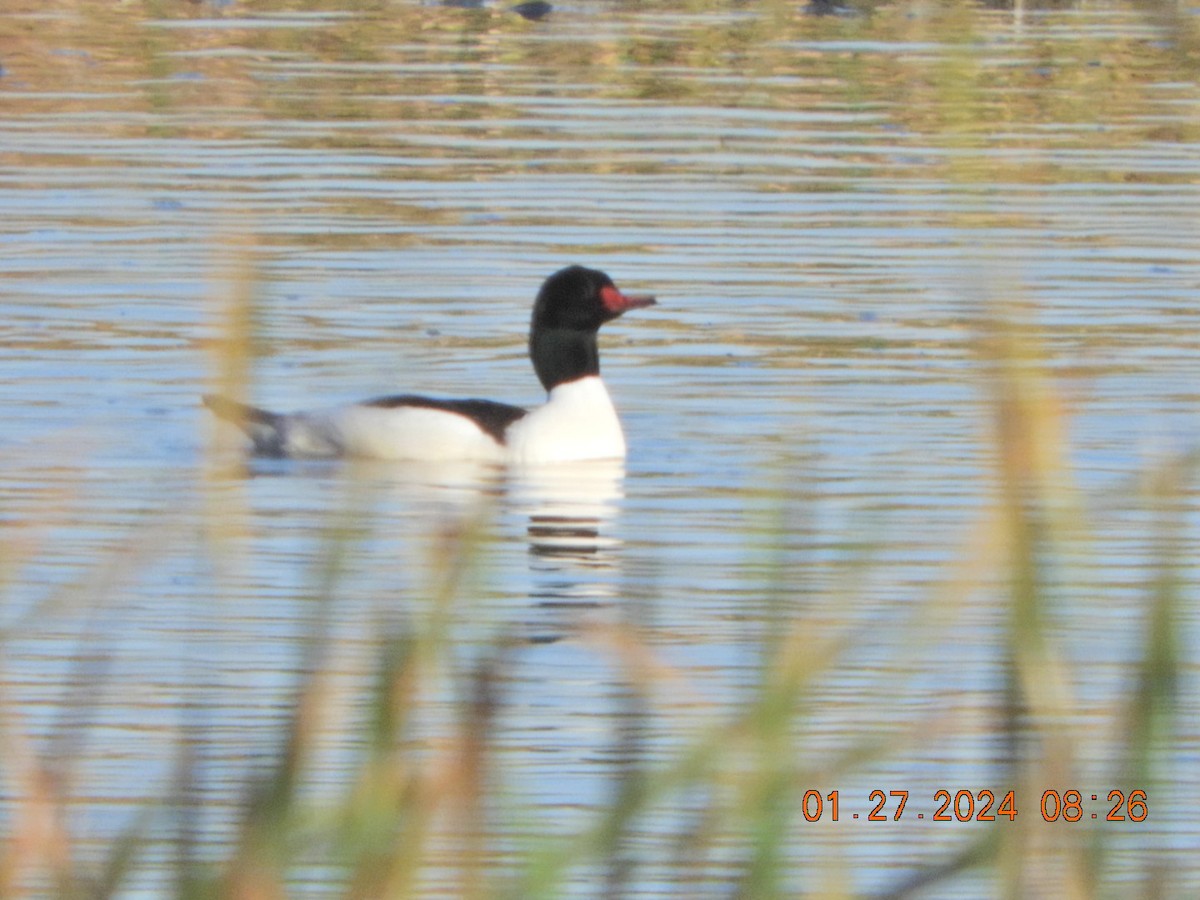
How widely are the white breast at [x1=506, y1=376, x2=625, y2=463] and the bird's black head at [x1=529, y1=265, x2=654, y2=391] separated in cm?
32

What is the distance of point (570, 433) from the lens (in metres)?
10.1

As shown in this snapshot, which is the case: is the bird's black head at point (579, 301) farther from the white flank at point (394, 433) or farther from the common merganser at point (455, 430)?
the white flank at point (394, 433)

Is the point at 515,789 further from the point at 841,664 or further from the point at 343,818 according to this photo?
the point at 841,664

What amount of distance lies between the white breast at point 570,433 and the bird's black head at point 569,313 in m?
0.32

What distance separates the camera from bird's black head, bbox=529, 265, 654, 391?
10.6 metres

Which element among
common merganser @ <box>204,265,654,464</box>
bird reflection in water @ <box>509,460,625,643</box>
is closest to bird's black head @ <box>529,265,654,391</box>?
common merganser @ <box>204,265,654,464</box>

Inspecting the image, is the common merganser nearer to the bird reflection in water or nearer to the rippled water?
the bird reflection in water

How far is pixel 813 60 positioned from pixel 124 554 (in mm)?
19949

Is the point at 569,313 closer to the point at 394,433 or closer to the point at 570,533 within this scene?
the point at 394,433

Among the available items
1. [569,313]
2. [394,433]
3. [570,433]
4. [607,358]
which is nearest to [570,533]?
[570,433]

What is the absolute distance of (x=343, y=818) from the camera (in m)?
3.15

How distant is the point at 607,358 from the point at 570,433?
7.04ft

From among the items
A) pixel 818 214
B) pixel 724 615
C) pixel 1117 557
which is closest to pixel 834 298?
pixel 818 214

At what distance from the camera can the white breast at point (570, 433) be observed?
1012 cm
